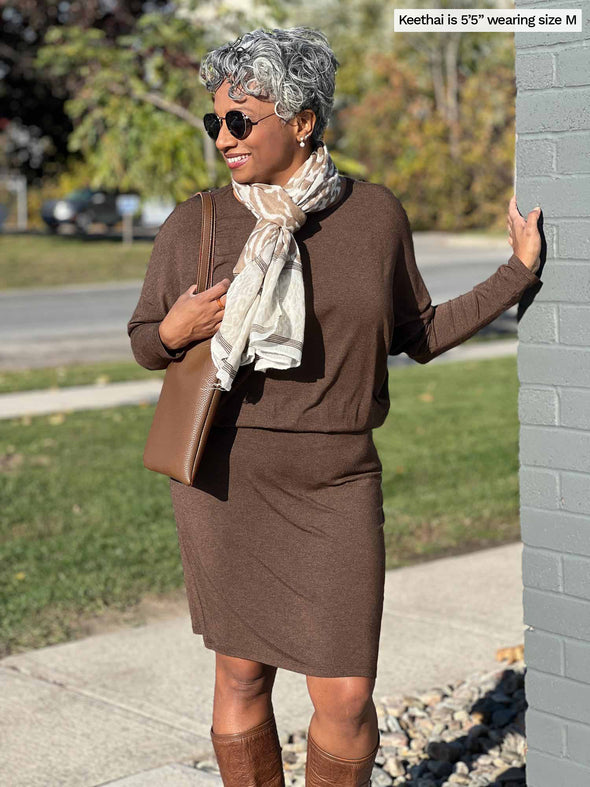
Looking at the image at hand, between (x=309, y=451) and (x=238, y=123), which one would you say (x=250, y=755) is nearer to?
(x=309, y=451)

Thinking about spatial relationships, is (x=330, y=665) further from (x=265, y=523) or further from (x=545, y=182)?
(x=545, y=182)

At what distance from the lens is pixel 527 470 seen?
2.87 meters

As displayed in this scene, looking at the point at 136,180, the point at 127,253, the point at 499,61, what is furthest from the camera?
the point at 499,61

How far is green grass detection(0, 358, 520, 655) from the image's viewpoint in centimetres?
514

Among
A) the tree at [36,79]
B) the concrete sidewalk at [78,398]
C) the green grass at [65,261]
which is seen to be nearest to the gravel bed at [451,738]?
the concrete sidewalk at [78,398]

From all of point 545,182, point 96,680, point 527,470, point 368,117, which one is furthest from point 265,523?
point 368,117

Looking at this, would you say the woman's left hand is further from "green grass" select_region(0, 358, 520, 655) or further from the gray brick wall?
"green grass" select_region(0, 358, 520, 655)

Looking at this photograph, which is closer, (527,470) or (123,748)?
(527,470)

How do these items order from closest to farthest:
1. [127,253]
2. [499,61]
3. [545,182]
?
[545,182], [127,253], [499,61]

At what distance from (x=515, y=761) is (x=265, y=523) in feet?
4.79

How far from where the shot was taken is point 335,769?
2643 millimetres

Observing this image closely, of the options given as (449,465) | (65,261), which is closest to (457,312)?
(449,465)

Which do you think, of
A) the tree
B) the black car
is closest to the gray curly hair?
the tree

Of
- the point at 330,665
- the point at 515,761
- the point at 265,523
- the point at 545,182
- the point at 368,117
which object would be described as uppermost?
the point at 368,117
